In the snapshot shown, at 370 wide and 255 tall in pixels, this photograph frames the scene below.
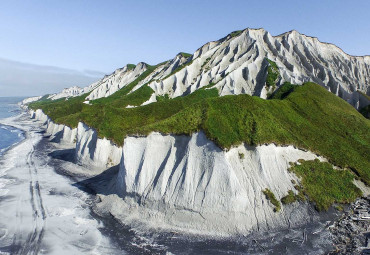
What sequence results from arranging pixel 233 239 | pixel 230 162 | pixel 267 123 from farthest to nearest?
pixel 267 123 < pixel 230 162 < pixel 233 239

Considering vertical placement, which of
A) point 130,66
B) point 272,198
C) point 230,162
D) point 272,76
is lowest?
point 272,198

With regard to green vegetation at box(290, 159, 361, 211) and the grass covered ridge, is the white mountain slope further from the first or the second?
green vegetation at box(290, 159, 361, 211)

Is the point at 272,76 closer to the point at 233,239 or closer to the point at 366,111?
the point at 366,111

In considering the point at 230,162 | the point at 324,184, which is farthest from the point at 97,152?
the point at 324,184

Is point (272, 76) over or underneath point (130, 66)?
underneath

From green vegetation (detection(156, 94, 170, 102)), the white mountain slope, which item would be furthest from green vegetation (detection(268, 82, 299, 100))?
green vegetation (detection(156, 94, 170, 102))

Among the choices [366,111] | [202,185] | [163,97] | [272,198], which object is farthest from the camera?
[163,97]

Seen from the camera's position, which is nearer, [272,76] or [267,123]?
[267,123]

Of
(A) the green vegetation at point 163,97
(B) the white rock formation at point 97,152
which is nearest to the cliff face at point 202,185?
(B) the white rock formation at point 97,152
